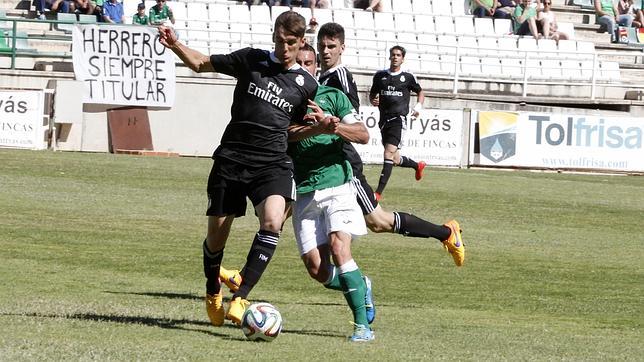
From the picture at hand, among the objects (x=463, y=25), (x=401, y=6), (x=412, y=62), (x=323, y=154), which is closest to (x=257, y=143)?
(x=323, y=154)

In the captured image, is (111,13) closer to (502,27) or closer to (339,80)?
(502,27)

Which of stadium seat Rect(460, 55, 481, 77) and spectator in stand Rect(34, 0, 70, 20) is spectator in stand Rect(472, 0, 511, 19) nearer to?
stadium seat Rect(460, 55, 481, 77)

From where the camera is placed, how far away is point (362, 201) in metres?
11.1

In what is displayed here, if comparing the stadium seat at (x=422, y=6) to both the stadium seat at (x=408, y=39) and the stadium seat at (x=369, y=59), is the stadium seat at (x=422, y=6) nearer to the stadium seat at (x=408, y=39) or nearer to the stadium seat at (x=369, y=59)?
the stadium seat at (x=408, y=39)

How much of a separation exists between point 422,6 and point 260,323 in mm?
29740

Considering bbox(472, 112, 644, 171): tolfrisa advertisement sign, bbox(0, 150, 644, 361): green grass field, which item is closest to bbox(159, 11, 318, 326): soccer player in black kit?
bbox(0, 150, 644, 361): green grass field

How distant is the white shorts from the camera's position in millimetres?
8867

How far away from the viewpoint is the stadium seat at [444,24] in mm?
36056

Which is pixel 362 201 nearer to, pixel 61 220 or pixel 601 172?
pixel 61 220

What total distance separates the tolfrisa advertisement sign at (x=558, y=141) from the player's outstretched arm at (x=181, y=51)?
22.2 metres

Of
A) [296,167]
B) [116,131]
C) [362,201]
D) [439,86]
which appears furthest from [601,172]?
[296,167]

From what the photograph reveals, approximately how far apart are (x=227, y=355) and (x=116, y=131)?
21.0 meters

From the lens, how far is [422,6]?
37.2m

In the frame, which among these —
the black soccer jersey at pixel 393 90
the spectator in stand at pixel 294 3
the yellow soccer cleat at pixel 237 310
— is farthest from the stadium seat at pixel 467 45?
the yellow soccer cleat at pixel 237 310
